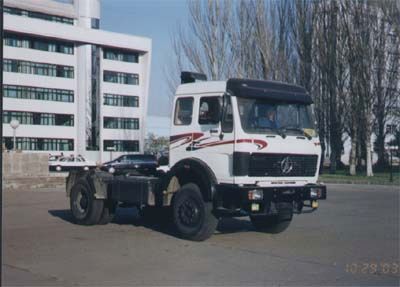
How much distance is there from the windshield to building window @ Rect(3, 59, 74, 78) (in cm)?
5546

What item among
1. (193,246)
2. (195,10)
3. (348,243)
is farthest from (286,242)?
(195,10)

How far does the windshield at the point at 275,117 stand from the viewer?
1091 centimetres

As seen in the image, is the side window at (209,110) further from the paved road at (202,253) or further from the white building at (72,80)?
the white building at (72,80)

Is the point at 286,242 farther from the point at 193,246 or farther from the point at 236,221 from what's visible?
the point at 236,221

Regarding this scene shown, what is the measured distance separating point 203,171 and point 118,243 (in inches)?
81.8

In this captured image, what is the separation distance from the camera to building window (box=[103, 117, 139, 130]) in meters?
72.1

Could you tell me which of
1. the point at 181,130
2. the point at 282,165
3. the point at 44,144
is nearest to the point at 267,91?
the point at 282,165

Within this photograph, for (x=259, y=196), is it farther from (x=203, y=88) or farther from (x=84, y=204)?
(x=84, y=204)

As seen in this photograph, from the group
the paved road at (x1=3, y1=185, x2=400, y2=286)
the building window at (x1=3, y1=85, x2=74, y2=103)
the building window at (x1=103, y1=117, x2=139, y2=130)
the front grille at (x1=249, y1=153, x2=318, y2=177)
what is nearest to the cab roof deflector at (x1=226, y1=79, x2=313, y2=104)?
the front grille at (x1=249, y1=153, x2=318, y2=177)

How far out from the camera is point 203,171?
439 inches

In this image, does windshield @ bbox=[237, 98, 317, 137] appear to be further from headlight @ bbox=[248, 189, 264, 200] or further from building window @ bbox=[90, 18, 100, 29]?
building window @ bbox=[90, 18, 100, 29]

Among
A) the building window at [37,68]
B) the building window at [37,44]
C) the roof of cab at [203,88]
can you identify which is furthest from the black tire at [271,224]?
the building window at [37,44]

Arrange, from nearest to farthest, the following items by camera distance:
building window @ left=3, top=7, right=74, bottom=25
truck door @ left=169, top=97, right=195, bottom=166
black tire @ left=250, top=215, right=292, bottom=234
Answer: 1. truck door @ left=169, top=97, right=195, bottom=166
2. black tire @ left=250, top=215, right=292, bottom=234
3. building window @ left=3, top=7, right=74, bottom=25

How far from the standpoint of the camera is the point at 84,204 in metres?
13.9
